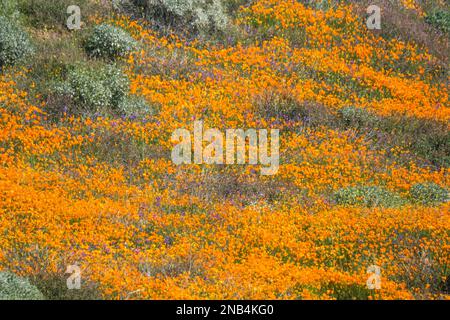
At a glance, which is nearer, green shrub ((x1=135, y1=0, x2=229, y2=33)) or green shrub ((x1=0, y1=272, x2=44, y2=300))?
green shrub ((x1=0, y1=272, x2=44, y2=300))

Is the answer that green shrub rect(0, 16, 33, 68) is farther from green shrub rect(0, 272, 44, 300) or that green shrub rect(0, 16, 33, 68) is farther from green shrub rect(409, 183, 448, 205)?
green shrub rect(409, 183, 448, 205)

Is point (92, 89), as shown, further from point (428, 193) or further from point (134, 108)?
point (428, 193)

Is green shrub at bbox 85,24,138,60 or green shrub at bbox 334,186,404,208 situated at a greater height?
green shrub at bbox 85,24,138,60

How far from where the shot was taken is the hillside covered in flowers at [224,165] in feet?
32.3

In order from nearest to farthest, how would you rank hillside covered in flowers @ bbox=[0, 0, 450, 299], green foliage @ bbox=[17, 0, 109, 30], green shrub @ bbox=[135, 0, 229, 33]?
1. hillside covered in flowers @ bbox=[0, 0, 450, 299]
2. green foliage @ bbox=[17, 0, 109, 30]
3. green shrub @ bbox=[135, 0, 229, 33]

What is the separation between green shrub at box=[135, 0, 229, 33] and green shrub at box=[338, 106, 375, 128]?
535 centimetres

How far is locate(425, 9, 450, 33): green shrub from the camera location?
21.5 meters

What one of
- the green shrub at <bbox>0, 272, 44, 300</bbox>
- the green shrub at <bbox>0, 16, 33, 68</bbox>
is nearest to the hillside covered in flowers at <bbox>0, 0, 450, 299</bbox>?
the green shrub at <bbox>0, 16, 33, 68</bbox>

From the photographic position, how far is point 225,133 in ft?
49.2

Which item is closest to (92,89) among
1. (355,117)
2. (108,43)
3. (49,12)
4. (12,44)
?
(108,43)

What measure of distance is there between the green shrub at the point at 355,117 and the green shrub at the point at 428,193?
10.3ft

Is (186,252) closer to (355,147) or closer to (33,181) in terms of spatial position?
(33,181)

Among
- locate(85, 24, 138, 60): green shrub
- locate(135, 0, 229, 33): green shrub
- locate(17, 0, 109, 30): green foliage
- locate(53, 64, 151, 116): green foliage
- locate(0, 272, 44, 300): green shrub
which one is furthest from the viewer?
locate(135, 0, 229, 33): green shrub
